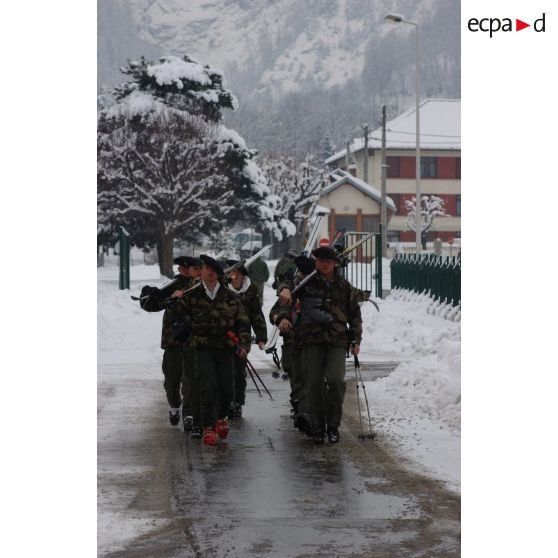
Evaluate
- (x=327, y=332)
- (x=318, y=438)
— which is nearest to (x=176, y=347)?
(x=327, y=332)

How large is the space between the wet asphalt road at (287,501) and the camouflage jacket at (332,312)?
936 millimetres

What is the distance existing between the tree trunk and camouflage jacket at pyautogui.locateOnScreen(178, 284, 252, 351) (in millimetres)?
22448

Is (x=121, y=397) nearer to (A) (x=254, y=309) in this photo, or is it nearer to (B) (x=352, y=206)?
(A) (x=254, y=309)

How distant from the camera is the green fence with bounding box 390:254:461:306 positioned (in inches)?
971

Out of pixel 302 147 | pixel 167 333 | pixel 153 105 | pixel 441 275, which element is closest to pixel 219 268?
pixel 167 333

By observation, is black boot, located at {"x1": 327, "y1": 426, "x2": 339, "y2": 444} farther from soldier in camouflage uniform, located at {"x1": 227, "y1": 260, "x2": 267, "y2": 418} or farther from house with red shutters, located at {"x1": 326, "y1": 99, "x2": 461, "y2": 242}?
house with red shutters, located at {"x1": 326, "y1": 99, "x2": 461, "y2": 242}

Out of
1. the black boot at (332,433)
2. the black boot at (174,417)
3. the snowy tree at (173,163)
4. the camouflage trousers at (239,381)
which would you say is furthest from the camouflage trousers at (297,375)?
the snowy tree at (173,163)

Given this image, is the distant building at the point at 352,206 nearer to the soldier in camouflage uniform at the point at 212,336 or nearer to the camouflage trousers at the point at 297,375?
the camouflage trousers at the point at 297,375

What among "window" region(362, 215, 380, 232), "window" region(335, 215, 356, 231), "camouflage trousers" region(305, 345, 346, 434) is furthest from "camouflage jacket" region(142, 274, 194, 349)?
"window" region(335, 215, 356, 231)

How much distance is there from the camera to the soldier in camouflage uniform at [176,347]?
11625 mm

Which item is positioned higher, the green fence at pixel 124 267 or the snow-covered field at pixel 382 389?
the green fence at pixel 124 267

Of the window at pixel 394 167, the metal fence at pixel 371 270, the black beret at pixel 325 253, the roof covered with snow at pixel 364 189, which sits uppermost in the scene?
the window at pixel 394 167

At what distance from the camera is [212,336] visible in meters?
11.0
